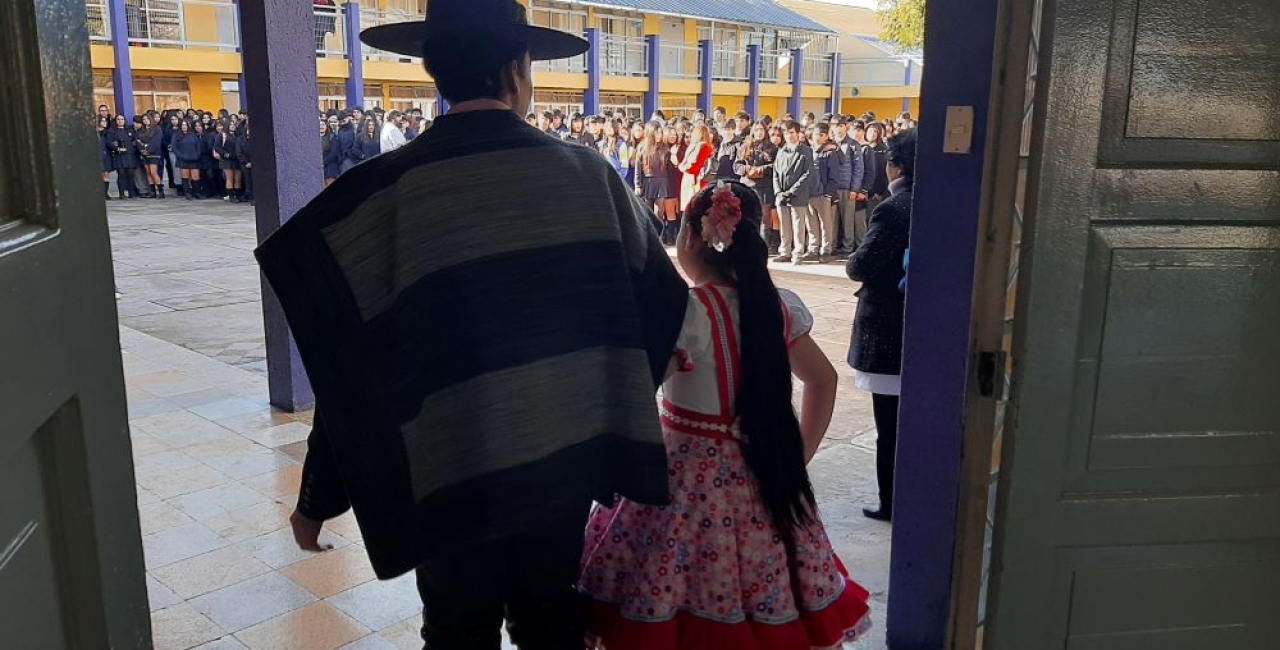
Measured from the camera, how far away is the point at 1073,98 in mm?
1529

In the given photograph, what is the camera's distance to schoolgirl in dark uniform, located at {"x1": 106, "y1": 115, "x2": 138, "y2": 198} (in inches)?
733

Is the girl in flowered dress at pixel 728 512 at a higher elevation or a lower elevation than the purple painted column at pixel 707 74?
lower

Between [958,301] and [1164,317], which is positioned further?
[958,301]

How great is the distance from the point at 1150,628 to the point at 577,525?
3.47ft

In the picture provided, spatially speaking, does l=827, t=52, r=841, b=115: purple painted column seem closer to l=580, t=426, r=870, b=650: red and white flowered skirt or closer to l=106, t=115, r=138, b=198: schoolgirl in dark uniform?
l=106, t=115, r=138, b=198: schoolgirl in dark uniform

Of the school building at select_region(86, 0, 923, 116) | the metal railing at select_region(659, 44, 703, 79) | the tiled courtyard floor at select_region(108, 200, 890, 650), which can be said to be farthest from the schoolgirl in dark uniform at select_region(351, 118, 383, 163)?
the metal railing at select_region(659, 44, 703, 79)

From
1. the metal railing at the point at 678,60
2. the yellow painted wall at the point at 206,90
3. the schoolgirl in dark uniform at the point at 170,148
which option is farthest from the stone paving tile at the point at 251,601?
the metal railing at the point at 678,60

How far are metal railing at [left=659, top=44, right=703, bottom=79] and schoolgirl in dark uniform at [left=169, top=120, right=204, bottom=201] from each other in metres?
15.8

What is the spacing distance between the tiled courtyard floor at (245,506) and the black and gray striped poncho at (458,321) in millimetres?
1116

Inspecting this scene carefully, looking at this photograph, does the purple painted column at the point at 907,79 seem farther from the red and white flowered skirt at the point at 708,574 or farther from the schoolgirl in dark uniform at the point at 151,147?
the red and white flowered skirt at the point at 708,574

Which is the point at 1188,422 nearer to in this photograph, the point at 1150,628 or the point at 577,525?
the point at 1150,628

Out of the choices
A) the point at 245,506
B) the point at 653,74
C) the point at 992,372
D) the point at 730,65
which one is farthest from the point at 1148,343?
the point at 730,65

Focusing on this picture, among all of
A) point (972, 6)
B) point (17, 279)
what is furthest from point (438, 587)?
point (972, 6)

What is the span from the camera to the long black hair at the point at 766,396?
2148 mm
